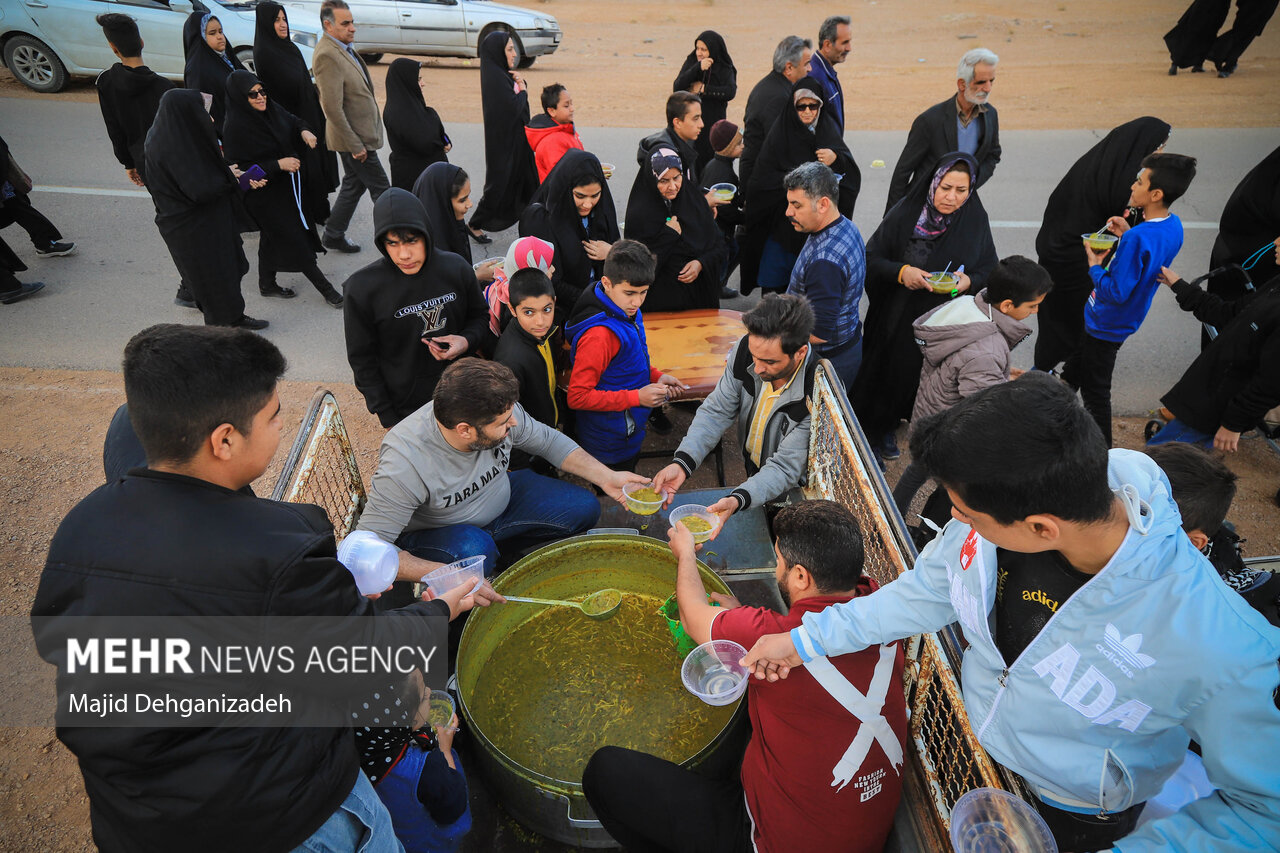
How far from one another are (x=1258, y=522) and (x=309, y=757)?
5.23m

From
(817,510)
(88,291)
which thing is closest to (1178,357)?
(817,510)

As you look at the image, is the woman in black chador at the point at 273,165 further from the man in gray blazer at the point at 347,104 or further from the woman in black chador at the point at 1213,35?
the woman in black chador at the point at 1213,35

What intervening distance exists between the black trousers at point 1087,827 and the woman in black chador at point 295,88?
22.3 ft

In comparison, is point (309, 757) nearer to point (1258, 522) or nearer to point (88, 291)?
point (1258, 522)

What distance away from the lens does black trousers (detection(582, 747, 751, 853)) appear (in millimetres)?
2223

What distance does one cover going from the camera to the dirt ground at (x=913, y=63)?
1155 cm

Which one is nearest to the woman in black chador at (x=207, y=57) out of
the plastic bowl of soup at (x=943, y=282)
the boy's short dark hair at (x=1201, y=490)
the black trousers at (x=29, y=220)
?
the black trousers at (x=29, y=220)

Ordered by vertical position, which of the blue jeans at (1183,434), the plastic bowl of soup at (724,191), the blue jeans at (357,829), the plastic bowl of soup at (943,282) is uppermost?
the plastic bowl of soup at (943,282)

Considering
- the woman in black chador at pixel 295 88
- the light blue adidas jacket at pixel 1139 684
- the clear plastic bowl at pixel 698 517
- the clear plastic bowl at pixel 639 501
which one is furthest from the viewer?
the woman in black chador at pixel 295 88

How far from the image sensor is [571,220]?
4746 mm

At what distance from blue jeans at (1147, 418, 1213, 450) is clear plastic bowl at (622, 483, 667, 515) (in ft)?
10.2

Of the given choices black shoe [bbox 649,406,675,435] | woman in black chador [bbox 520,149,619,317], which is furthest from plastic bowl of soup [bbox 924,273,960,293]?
woman in black chador [bbox 520,149,619,317]

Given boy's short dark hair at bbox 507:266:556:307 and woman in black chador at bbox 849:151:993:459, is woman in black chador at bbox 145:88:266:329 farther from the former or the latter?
woman in black chador at bbox 849:151:993:459

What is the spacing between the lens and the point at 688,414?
17.4 ft
